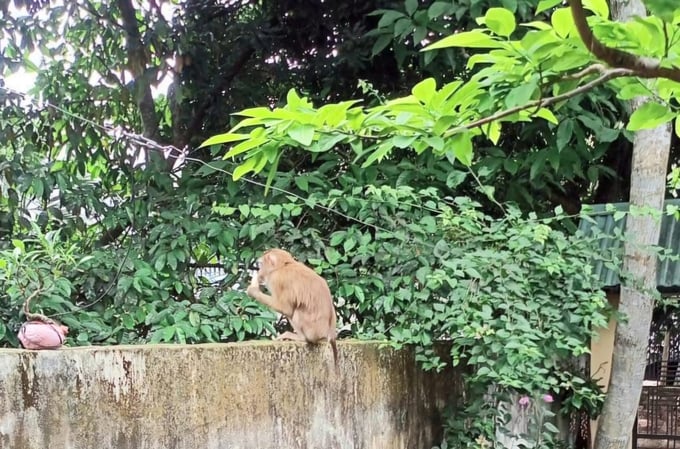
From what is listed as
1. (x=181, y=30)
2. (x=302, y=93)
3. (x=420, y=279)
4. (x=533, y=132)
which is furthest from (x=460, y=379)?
(x=181, y=30)

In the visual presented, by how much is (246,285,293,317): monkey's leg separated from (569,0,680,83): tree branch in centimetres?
247

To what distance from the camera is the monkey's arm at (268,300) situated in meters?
3.25

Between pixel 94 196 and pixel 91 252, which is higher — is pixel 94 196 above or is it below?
above

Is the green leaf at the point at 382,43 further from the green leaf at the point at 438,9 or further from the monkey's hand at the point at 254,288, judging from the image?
the monkey's hand at the point at 254,288

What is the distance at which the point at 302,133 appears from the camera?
1.14m

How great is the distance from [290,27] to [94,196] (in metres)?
1.99

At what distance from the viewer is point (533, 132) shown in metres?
4.27

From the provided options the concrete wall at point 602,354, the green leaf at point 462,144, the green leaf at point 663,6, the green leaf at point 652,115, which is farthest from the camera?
the concrete wall at point 602,354

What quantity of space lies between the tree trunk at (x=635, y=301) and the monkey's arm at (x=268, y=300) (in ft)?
5.70

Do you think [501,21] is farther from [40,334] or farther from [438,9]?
[438,9]

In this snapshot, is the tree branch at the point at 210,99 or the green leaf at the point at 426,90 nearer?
the green leaf at the point at 426,90

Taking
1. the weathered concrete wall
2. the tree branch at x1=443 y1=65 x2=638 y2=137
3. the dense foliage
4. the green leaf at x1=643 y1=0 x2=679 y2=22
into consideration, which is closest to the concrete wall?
the dense foliage

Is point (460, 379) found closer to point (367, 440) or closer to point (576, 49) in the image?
point (367, 440)

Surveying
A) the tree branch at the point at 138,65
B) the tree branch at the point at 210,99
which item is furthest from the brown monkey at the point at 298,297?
the tree branch at the point at 210,99
